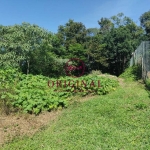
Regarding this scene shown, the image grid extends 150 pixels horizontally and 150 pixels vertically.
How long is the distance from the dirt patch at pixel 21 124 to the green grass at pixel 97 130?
0.17 m

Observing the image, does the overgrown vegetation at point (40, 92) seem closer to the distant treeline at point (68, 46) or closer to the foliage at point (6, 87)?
the foliage at point (6, 87)

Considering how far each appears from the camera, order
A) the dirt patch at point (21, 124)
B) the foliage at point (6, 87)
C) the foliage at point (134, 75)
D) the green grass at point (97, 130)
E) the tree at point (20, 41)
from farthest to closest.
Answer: the foliage at point (134, 75), the tree at point (20, 41), the foliage at point (6, 87), the dirt patch at point (21, 124), the green grass at point (97, 130)

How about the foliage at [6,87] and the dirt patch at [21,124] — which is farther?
the foliage at [6,87]

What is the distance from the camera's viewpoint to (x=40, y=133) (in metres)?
3.16

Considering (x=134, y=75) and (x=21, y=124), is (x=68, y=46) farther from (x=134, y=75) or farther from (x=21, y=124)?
(x=21, y=124)

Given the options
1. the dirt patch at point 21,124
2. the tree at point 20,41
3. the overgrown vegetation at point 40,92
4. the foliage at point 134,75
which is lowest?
the dirt patch at point 21,124

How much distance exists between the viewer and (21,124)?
138 inches

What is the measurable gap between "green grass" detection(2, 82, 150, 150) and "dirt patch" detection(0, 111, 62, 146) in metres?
0.17

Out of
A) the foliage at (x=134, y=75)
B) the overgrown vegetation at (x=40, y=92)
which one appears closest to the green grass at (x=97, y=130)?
the overgrown vegetation at (x=40, y=92)

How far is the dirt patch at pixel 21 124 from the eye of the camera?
3.12m

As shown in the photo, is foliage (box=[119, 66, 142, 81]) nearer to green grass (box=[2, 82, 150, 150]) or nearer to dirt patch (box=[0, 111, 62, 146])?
green grass (box=[2, 82, 150, 150])

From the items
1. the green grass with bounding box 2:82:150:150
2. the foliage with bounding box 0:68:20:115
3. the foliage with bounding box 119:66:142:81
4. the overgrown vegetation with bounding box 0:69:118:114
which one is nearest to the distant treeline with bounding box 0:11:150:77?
the foliage with bounding box 0:68:20:115

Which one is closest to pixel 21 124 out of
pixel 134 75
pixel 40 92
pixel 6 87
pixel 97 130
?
pixel 40 92

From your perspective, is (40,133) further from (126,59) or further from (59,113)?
(126,59)
